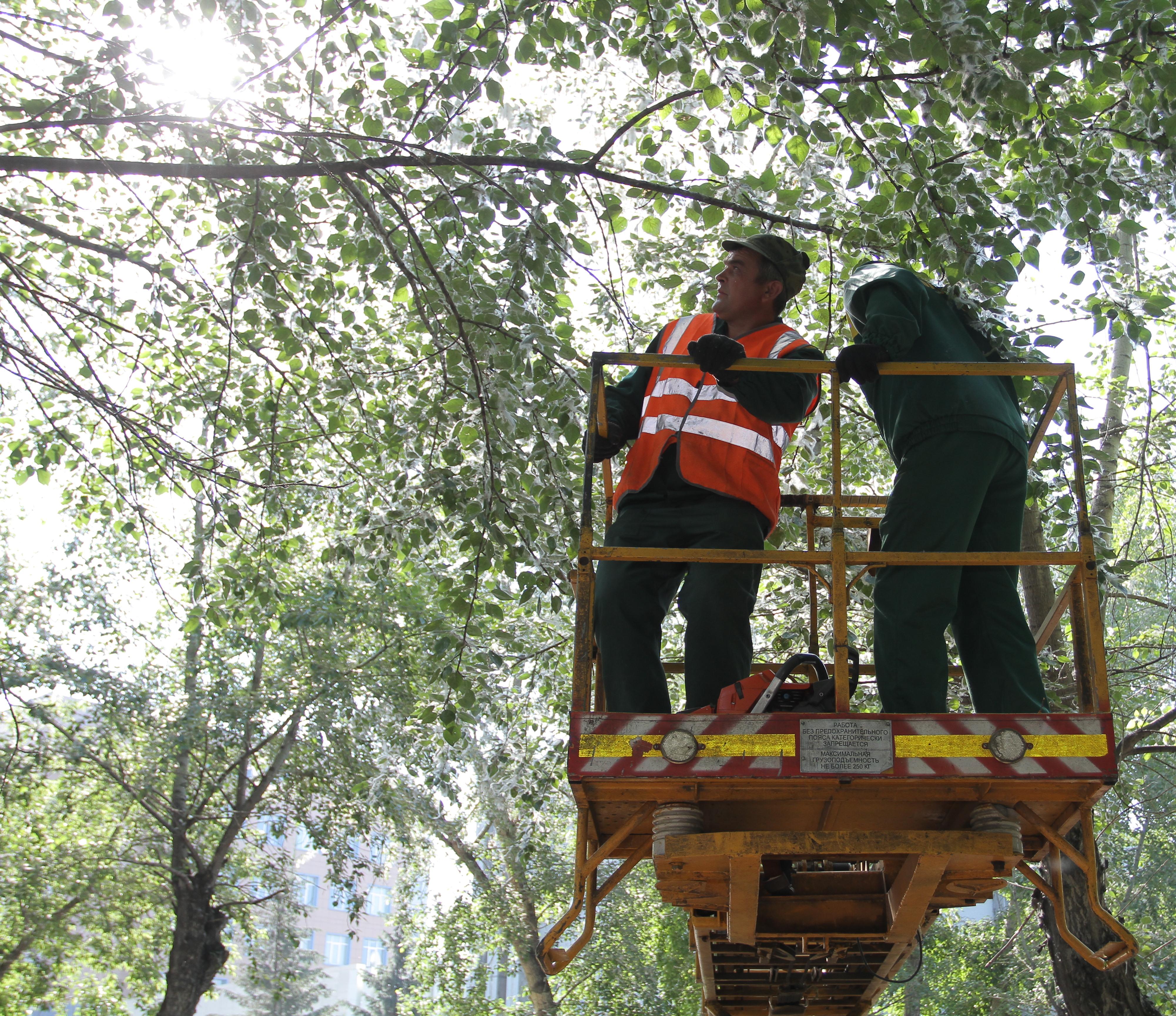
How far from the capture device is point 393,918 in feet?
81.1

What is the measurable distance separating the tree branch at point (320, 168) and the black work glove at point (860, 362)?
1.60 m

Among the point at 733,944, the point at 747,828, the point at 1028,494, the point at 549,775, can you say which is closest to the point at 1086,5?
the point at 1028,494

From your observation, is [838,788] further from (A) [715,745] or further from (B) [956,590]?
(B) [956,590]

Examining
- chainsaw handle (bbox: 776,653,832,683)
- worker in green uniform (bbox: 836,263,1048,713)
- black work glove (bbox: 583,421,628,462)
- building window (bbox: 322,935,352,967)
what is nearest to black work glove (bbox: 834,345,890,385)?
worker in green uniform (bbox: 836,263,1048,713)

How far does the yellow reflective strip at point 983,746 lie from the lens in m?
3.26

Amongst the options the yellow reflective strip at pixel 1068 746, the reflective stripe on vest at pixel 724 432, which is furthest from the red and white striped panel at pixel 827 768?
the reflective stripe on vest at pixel 724 432

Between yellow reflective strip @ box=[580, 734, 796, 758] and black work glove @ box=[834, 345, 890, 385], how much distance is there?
1292mm

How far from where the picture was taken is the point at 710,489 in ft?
13.5

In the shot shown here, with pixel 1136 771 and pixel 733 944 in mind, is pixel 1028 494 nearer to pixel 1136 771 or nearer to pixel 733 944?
pixel 733 944

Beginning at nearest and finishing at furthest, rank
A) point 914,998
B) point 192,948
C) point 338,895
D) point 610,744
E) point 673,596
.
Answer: point 610,744
point 673,596
point 192,948
point 338,895
point 914,998

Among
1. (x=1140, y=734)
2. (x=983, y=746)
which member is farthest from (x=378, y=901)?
(x=983, y=746)

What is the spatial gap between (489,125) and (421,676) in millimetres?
9282

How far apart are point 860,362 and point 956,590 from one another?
2.80 feet

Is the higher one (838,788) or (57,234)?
(57,234)
